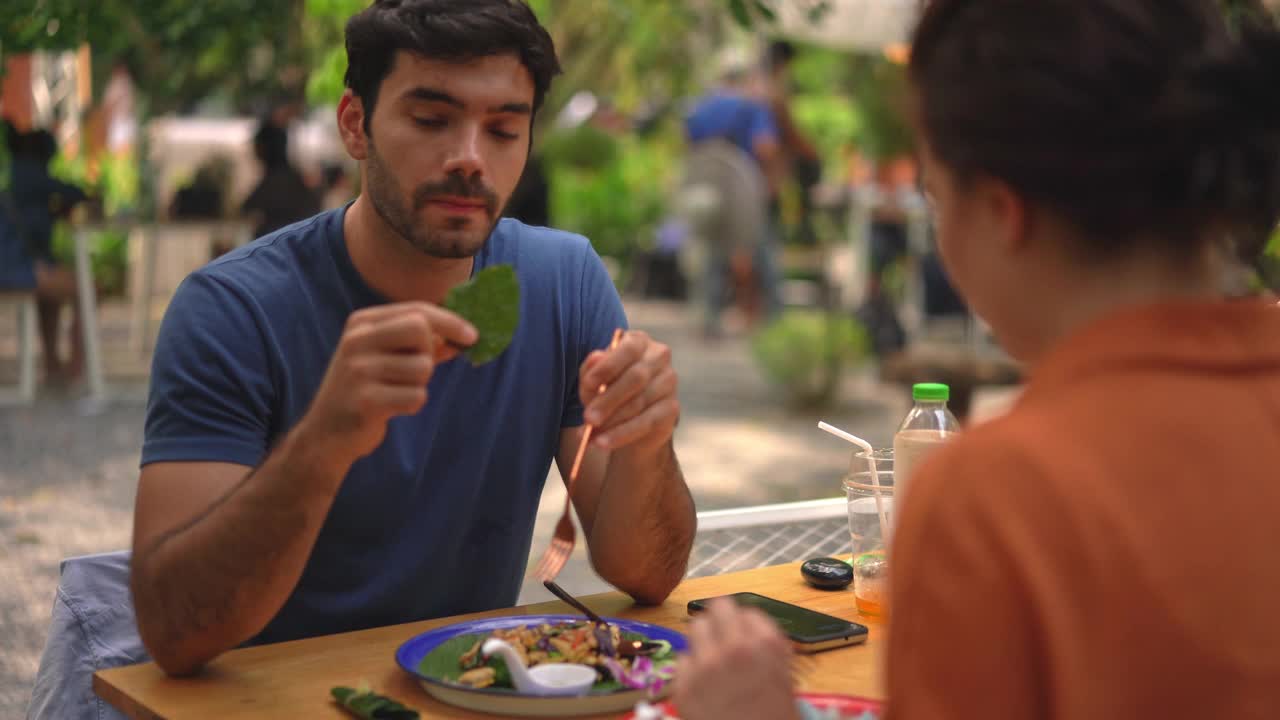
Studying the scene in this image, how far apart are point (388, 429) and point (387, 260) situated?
30cm

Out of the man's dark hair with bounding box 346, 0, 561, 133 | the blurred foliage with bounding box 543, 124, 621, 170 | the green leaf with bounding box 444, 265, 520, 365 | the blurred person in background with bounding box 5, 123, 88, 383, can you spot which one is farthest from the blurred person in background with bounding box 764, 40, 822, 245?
the green leaf with bounding box 444, 265, 520, 365

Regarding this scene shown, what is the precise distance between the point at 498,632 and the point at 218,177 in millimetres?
10124

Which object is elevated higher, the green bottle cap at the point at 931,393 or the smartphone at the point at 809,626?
the green bottle cap at the point at 931,393

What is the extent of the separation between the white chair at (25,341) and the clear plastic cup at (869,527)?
27.1 feet

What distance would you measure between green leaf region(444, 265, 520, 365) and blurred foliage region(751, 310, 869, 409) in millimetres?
8006

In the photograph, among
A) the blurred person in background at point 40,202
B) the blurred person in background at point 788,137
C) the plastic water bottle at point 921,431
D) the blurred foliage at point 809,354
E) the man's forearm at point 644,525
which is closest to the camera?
the plastic water bottle at point 921,431

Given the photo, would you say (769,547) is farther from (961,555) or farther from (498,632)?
(961,555)

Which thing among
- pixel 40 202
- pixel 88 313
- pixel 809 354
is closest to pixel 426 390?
pixel 809 354

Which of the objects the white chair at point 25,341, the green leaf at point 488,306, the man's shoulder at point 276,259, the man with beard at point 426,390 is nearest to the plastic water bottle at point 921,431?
the man with beard at point 426,390

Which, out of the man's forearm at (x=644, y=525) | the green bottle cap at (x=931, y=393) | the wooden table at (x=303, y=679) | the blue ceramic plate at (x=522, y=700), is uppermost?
the green bottle cap at (x=931, y=393)

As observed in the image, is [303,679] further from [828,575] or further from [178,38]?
[178,38]

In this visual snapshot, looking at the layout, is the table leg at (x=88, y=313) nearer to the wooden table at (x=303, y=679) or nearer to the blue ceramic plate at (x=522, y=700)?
the wooden table at (x=303, y=679)

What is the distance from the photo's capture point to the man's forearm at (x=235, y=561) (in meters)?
1.73

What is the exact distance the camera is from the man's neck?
2.30m
